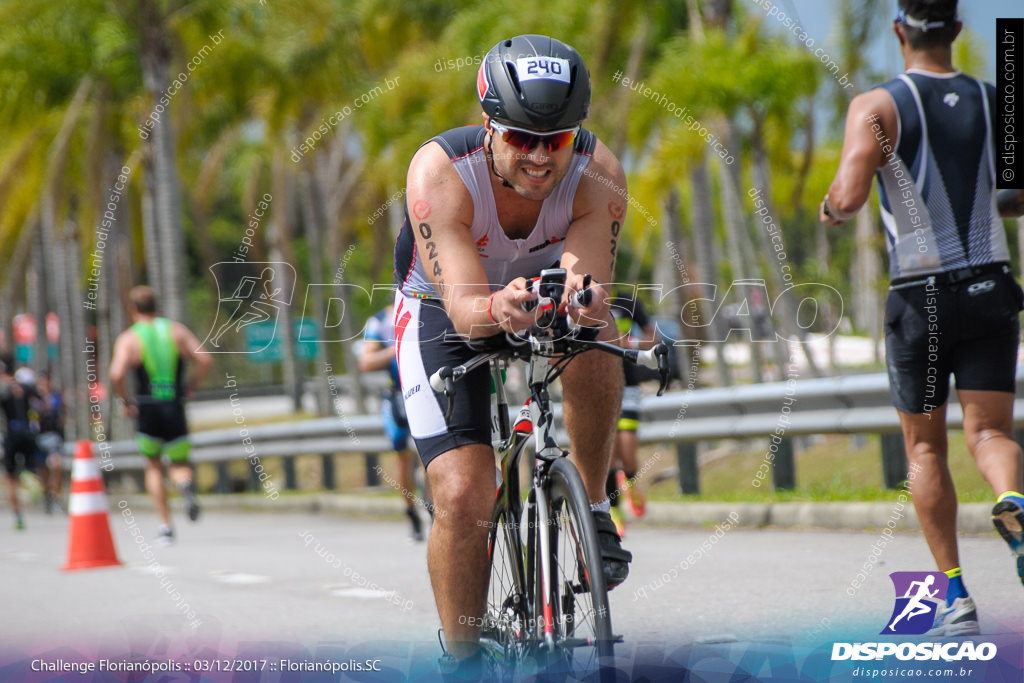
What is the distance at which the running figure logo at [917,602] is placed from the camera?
441 cm

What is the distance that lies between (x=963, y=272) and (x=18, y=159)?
26472 mm

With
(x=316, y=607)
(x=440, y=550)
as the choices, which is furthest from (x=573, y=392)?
(x=316, y=607)

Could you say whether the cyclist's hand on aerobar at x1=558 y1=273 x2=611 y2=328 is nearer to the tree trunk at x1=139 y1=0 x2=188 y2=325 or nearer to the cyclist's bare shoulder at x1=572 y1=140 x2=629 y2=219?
the cyclist's bare shoulder at x1=572 y1=140 x2=629 y2=219

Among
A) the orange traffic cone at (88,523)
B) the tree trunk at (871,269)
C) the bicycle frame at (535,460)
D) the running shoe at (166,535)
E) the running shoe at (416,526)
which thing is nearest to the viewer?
the bicycle frame at (535,460)

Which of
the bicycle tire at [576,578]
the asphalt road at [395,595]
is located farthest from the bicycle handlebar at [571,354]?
the asphalt road at [395,595]

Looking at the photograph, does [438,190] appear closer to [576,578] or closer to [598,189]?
[598,189]

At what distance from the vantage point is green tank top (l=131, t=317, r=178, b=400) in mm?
11172

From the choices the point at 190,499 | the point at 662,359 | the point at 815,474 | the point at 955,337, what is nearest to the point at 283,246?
the point at 190,499

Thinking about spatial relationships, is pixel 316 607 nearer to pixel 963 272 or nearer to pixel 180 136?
pixel 963 272

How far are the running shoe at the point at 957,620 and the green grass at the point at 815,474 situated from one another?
2977 mm

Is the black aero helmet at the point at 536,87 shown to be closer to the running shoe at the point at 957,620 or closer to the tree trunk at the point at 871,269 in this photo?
the running shoe at the point at 957,620

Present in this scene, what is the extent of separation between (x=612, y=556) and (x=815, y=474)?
938cm

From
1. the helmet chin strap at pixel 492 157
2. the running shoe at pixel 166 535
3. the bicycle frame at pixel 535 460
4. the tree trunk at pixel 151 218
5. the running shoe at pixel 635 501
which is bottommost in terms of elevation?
the running shoe at pixel 166 535

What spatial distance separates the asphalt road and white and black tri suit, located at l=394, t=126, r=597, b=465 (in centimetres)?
137
